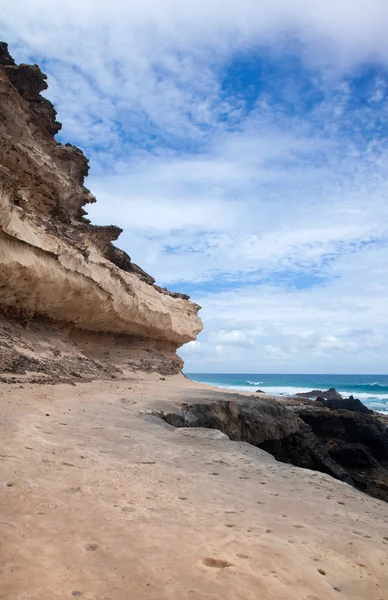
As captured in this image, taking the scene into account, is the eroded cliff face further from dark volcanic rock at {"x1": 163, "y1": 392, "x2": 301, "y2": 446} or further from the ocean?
the ocean

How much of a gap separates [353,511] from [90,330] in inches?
481

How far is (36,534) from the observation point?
2.47 metres

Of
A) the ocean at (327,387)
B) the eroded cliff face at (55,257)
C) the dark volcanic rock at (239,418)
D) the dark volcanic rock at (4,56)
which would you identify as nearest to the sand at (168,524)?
the dark volcanic rock at (239,418)

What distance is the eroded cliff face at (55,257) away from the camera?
400 inches

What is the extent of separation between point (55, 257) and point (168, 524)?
31.4 ft

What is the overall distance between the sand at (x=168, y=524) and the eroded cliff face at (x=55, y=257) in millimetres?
4658

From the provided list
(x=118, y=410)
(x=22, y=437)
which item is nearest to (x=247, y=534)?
(x=22, y=437)

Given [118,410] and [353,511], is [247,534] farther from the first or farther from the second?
[118,410]

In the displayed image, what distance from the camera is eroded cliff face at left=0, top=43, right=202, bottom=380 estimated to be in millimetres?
10172

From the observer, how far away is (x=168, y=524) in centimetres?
293

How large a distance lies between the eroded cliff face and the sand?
4.66 meters

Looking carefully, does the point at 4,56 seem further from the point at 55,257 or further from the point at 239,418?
the point at 239,418

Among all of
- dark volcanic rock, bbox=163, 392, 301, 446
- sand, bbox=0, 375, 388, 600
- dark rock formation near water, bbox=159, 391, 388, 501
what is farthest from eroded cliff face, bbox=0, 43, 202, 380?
sand, bbox=0, 375, 388, 600

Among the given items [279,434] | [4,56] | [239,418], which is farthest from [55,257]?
[4,56]
